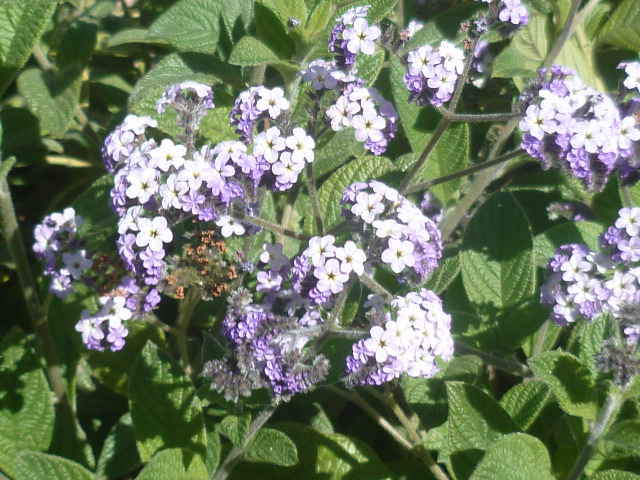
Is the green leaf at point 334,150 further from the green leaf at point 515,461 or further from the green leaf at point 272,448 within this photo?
the green leaf at point 515,461

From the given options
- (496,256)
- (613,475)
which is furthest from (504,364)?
(613,475)

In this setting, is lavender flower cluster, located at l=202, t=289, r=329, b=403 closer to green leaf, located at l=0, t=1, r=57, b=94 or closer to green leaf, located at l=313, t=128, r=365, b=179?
green leaf, located at l=313, t=128, r=365, b=179

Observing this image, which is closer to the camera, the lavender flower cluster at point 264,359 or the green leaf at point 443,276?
the lavender flower cluster at point 264,359

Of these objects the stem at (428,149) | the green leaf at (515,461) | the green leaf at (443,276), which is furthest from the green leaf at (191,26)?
the green leaf at (515,461)

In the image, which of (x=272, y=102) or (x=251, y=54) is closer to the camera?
(x=272, y=102)

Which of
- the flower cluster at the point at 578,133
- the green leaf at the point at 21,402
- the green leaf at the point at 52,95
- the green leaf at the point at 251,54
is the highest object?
the flower cluster at the point at 578,133

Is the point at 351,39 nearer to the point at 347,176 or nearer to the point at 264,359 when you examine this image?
the point at 347,176

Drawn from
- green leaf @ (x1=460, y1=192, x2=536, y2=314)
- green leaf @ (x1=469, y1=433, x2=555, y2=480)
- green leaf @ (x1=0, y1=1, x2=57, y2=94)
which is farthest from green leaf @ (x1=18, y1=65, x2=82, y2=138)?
green leaf @ (x1=469, y1=433, x2=555, y2=480)
